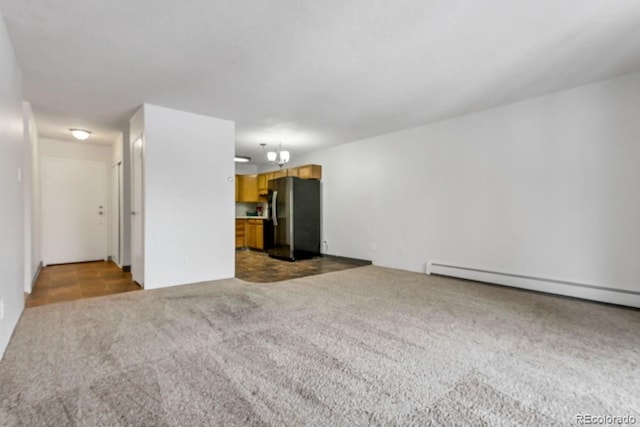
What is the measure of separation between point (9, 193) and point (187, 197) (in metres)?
2.11

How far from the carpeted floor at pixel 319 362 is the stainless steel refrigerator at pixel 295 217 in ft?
10.7

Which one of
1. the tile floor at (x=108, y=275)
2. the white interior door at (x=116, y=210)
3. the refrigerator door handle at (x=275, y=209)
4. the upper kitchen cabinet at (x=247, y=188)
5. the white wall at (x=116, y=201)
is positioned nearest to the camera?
the tile floor at (x=108, y=275)

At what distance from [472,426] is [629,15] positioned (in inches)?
125

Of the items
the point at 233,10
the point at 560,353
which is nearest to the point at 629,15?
the point at 560,353

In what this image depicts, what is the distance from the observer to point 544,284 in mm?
3971

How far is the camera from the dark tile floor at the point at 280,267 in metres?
5.07

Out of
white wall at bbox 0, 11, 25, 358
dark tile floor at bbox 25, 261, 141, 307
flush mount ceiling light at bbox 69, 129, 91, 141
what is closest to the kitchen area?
dark tile floor at bbox 25, 261, 141, 307

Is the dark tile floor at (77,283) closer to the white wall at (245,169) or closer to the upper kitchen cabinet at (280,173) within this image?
the upper kitchen cabinet at (280,173)

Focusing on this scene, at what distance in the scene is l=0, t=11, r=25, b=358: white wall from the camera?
88.8 inches

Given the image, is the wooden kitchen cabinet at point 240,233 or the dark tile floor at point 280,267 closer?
the dark tile floor at point 280,267

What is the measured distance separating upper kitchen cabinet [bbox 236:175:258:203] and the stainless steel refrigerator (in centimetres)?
180

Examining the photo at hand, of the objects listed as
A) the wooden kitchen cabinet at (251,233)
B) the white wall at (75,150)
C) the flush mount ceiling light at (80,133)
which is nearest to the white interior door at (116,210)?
the white wall at (75,150)

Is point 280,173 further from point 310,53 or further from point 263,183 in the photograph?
point 310,53

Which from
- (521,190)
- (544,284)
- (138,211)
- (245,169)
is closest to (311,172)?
(245,169)
